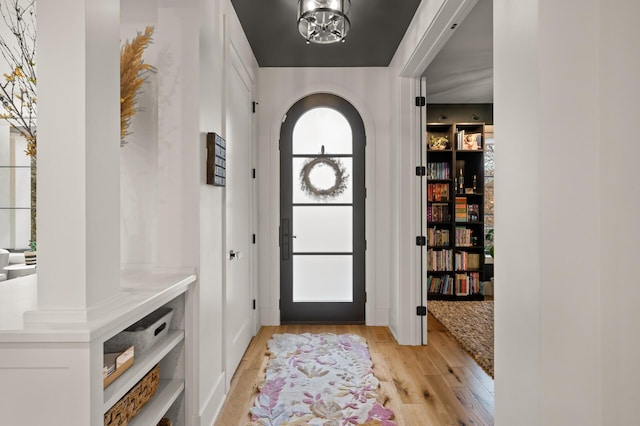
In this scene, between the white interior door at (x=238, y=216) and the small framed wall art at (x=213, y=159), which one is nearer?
the small framed wall art at (x=213, y=159)

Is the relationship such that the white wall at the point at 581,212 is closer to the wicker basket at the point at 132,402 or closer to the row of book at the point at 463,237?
the wicker basket at the point at 132,402

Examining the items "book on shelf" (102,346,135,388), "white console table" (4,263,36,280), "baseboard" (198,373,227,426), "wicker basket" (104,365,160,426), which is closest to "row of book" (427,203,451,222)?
"baseboard" (198,373,227,426)

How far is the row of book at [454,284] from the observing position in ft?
17.6

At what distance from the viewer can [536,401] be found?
4.36 feet

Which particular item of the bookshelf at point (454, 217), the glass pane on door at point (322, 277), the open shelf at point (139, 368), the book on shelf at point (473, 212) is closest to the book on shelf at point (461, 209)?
the bookshelf at point (454, 217)

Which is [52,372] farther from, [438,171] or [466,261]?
[466,261]

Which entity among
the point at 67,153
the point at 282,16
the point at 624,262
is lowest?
the point at 624,262

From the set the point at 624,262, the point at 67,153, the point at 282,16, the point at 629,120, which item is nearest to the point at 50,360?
the point at 67,153

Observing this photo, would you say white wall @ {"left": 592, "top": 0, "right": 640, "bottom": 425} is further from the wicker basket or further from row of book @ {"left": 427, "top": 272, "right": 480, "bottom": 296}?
row of book @ {"left": 427, "top": 272, "right": 480, "bottom": 296}

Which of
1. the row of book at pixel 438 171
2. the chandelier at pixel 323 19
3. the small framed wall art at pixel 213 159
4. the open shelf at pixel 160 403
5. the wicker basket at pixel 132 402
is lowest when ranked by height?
the open shelf at pixel 160 403

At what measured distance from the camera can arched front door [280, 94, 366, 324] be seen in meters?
4.09

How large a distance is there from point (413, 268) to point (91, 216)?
112 inches

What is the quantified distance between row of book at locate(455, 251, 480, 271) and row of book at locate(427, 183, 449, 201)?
0.82 meters

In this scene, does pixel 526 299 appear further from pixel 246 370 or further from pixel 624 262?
pixel 246 370
